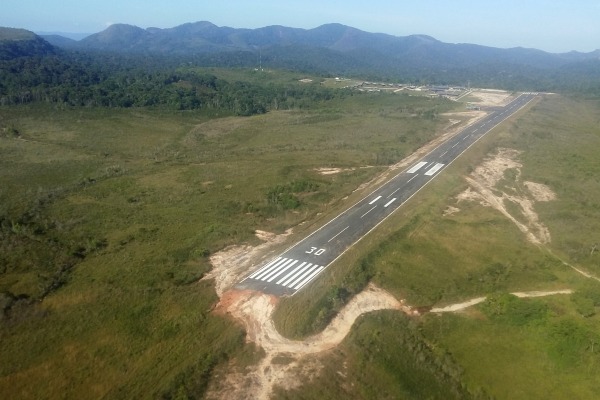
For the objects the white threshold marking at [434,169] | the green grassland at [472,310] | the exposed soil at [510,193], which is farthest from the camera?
the white threshold marking at [434,169]

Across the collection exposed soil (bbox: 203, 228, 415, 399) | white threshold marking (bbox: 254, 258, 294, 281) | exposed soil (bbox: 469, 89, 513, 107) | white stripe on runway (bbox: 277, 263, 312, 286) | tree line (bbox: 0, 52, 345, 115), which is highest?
exposed soil (bbox: 469, 89, 513, 107)

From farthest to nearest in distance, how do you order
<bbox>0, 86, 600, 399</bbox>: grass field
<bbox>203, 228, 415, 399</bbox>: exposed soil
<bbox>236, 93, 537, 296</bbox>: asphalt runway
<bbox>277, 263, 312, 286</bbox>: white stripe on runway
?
<bbox>236, 93, 537, 296</bbox>: asphalt runway, <bbox>277, 263, 312, 286</bbox>: white stripe on runway, <bbox>0, 86, 600, 399</bbox>: grass field, <bbox>203, 228, 415, 399</bbox>: exposed soil

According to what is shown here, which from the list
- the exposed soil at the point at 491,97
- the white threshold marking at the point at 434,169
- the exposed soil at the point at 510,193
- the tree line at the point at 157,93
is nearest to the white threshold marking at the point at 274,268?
the exposed soil at the point at 510,193

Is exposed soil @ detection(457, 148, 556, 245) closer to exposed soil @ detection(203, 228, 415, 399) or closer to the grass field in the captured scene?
the grass field

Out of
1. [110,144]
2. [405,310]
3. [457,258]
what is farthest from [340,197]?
[110,144]

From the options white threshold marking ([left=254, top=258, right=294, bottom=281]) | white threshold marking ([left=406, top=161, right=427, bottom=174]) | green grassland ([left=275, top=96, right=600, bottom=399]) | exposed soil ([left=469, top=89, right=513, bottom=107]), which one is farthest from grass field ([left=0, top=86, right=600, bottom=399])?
exposed soil ([left=469, top=89, right=513, bottom=107])

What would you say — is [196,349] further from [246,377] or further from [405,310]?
[405,310]

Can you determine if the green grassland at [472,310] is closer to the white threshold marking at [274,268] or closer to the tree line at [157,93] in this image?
the white threshold marking at [274,268]
